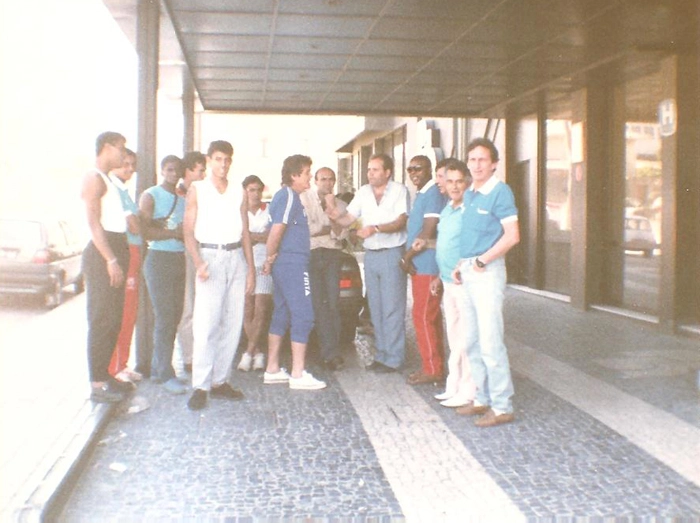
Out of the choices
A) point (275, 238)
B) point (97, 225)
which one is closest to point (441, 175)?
point (275, 238)

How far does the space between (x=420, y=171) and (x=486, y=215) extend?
154 centimetres

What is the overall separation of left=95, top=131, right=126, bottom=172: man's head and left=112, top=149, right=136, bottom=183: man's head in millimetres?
543

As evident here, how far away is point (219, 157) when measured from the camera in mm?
5797

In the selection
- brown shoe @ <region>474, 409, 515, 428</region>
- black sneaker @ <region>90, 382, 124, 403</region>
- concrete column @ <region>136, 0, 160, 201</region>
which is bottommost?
brown shoe @ <region>474, 409, 515, 428</region>

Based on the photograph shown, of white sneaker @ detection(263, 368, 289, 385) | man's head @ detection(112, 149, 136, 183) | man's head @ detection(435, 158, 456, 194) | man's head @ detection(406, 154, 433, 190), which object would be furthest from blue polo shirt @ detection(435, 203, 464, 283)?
man's head @ detection(112, 149, 136, 183)

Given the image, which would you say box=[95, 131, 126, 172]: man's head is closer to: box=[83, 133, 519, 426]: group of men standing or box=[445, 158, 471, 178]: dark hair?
box=[83, 133, 519, 426]: group of men standing

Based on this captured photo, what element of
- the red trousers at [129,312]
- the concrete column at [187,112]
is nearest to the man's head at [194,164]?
the red trousers at [129,312]

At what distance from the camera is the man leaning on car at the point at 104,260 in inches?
212

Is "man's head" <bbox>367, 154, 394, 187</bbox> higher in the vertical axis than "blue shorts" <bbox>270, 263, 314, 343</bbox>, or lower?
higher

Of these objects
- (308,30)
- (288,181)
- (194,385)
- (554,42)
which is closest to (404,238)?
(288,181)

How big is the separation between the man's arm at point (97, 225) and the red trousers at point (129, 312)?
0.48 m

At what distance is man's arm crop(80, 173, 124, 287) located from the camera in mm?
5340

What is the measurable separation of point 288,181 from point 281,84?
640 cm

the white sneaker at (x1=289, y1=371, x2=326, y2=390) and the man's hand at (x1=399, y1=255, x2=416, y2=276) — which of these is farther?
the man's hand at (x1=399, y1=255, x2=416, y2=276)
